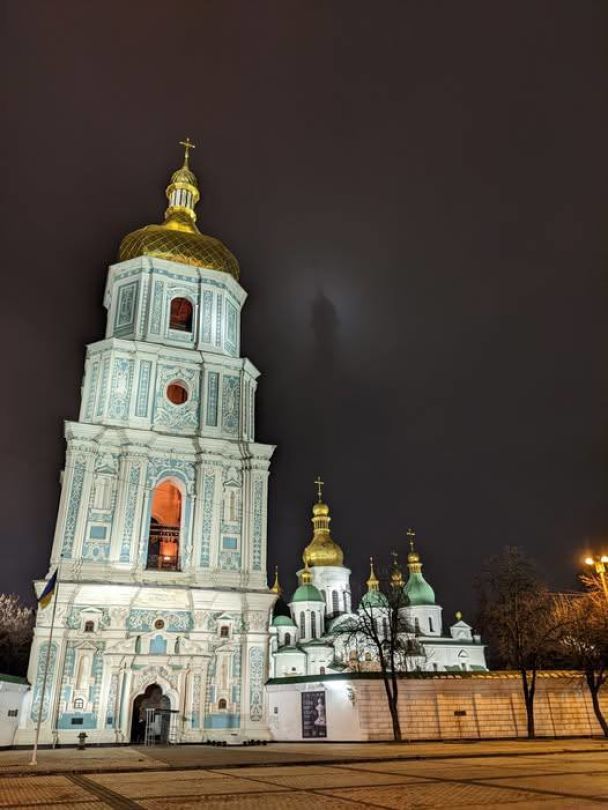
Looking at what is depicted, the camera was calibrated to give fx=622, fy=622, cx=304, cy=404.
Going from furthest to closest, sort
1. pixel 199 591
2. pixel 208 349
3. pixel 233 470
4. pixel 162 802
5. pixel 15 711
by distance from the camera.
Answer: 1. pixel 208 349
2. pixel 233 470
3. pixel 199 591
4. pixel 15 711
5. pixel 162 802

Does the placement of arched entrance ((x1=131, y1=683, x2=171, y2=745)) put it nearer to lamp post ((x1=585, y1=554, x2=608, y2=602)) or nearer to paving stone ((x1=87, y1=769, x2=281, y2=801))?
paving stone ((x1=87, y1=769, x2=281, y2=801))

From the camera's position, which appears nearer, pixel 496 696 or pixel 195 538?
pixel 496 696

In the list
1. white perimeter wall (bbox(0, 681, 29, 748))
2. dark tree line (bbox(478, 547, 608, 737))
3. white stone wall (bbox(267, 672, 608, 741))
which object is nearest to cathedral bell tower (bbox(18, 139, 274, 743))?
white perimeter wall (bbox(0, 681, 29, 748))

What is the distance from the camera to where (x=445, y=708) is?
23.3 m

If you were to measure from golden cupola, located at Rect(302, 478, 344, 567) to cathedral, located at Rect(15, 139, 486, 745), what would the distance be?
2448 cm

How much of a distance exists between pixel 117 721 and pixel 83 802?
18.6 metres

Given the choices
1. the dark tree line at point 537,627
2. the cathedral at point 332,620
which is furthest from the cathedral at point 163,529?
the cathedral at point 332,620

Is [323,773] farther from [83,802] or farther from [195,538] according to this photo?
[195,538]

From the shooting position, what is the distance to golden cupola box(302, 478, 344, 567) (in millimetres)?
54344

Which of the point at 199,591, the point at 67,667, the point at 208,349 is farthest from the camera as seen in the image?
the point at 208,349

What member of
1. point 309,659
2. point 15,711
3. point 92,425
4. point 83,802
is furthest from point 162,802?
point 309,659

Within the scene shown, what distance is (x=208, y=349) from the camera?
31.4 m

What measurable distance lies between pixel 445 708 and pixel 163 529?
14.3 m

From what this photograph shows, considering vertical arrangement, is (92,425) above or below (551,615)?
above
